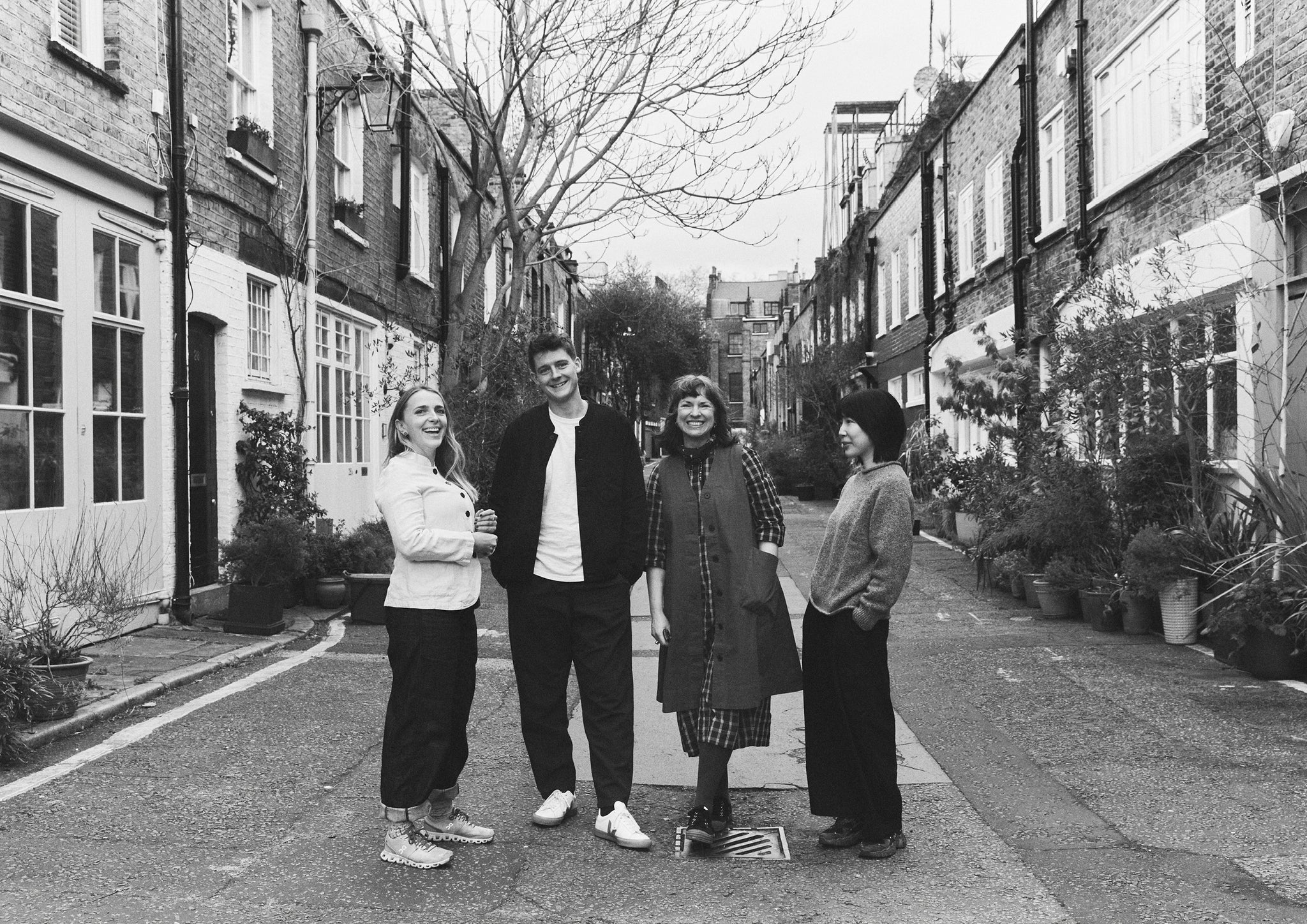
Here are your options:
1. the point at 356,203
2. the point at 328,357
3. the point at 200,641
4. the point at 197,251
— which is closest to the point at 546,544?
the point at 200,641

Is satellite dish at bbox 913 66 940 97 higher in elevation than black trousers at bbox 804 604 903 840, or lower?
higher

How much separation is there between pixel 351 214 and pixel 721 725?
11242 mm

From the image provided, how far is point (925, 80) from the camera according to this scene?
2331 centimetres

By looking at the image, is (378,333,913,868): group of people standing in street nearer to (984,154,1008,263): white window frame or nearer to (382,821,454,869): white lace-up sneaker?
(382,821,454,869): white lace-up sneaker

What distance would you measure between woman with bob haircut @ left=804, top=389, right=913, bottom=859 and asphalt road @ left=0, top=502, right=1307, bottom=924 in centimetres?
→ 19

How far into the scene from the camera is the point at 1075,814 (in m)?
4.72

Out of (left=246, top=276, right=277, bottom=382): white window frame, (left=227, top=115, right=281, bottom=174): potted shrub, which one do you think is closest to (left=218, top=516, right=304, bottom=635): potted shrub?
(left=246, top=276, right=277, bottom=382): white window frame

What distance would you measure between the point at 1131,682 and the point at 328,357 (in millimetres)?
9628

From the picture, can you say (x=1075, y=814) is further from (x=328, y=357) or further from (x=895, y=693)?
(x=328, y=357)

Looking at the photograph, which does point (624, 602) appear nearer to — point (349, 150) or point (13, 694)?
point (13, 694)

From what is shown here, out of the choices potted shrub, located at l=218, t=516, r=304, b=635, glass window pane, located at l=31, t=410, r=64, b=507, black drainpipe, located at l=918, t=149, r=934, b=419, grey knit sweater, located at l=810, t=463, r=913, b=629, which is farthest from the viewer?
black drainpipe, located at l=918, t=149, r=934, b=419

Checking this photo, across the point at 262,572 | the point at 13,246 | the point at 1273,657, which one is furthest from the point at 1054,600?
the point at 13,246

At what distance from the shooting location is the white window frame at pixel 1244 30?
347 inches

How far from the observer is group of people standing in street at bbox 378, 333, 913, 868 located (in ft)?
14.0
